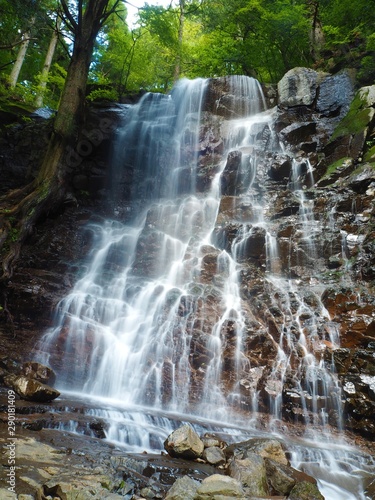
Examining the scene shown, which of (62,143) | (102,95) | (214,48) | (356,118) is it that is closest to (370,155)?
(356,118)

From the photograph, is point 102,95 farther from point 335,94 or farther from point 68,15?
point 335,94

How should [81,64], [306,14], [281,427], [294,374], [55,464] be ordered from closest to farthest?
1. [55,464]
2. [281,427]
3. [294,374]
4. [81,64]
5. [306,14]

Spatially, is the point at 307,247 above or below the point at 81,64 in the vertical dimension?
below

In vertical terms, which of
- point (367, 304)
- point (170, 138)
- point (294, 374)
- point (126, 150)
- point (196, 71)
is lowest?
point (294, 374)

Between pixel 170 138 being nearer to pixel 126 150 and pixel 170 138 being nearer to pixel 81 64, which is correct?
pixel 126 150

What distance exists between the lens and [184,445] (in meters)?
4.71

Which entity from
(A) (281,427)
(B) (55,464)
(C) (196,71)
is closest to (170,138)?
(C) (196,71)

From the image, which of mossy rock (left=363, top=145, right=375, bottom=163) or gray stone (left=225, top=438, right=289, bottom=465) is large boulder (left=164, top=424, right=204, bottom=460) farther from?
mossy rock (left=363, top=145, right=375, bottom=163)

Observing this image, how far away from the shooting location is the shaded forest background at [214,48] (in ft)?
50.0

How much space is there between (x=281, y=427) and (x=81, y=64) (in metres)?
12.1

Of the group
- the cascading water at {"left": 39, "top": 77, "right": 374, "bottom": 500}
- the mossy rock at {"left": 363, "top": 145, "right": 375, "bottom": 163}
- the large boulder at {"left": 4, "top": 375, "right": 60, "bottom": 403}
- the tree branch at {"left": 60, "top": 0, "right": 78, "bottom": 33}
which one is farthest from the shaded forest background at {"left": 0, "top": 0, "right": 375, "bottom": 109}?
the large boulder at {"left": 4, "top": 375, "right": 60, "bottom": 403}

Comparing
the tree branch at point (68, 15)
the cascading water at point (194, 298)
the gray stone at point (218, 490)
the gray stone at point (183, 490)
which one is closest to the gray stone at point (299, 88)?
the cascading water at point (194, 298)

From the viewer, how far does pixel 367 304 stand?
8484mm

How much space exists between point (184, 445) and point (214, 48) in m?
20.9
